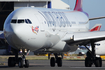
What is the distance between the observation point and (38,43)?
24.3 metres

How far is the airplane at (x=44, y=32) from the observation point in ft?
76.2

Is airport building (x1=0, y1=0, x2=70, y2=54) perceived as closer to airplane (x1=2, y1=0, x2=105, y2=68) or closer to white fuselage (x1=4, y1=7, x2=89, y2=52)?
airplane (x1=2, y1=0, x2=105, y2=68)

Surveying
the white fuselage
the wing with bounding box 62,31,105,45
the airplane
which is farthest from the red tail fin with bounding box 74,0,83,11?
the wing with bounding box 62,31,105,45

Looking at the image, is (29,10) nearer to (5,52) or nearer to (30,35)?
(30,35)

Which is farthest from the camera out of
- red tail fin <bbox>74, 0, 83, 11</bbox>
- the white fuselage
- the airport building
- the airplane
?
the airport building

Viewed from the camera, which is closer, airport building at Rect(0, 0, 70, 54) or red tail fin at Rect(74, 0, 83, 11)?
red tail fin at Rect(74, 0, 83, 11)

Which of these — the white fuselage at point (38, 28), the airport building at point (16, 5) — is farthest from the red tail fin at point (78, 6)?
the airport building at point (16, 5)

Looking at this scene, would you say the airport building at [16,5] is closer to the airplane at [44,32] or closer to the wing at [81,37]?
the airplane at [44,32]

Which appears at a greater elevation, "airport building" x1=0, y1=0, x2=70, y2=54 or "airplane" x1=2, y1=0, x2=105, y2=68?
"airplane" x1=2, y1=0, x2=105, y2=68

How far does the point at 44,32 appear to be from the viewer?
24.8m

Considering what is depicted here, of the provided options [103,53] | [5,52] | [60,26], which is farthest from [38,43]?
[5,52]

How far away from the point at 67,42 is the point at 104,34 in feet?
10.2

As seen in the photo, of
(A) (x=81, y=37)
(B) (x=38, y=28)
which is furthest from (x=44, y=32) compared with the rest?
(A) (x=81, y=37)

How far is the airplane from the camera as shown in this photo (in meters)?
23.2
